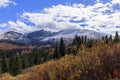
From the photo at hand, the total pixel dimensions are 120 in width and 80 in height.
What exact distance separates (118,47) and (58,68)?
8.98 metres

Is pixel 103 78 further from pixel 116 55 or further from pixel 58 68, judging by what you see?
pixel 58 68

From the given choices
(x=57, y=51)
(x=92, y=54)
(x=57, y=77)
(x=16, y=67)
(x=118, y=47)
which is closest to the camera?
(x=118, y=47)

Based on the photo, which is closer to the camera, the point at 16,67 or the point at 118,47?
the point at 118,47

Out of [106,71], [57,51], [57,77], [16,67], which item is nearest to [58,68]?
[57,77]

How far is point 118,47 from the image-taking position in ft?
94.0

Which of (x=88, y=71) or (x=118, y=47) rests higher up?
(x=118, y=47)

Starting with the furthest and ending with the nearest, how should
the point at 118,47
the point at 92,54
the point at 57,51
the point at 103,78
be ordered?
the point at 57,51 < the point at 92,54 < the point at 118,47 < the point at 103,78

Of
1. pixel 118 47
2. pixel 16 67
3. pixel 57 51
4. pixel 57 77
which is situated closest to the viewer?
pixel 118 47

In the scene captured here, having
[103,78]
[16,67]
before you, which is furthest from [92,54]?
[16,67]

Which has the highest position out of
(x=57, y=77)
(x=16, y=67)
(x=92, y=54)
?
(x=92, y=54)

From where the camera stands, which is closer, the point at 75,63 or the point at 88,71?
the point at 88,71

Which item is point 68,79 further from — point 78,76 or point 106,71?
point 106,71

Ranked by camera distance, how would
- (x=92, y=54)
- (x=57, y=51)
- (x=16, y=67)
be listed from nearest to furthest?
(x=92, y=54) < (x=16, y=67) < (x=57, y=51)

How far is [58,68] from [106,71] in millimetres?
8700
